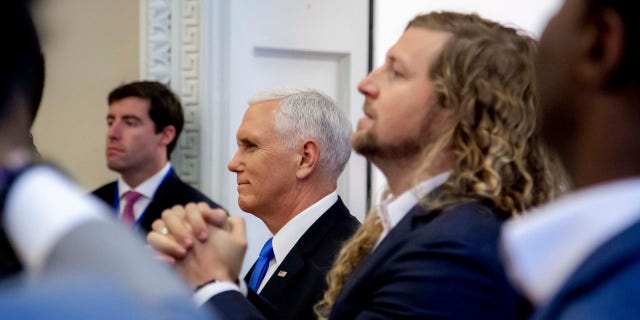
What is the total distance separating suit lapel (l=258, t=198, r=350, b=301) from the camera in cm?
248

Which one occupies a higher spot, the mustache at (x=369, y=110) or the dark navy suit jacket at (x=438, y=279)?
the mustache at (x=369, y=110)

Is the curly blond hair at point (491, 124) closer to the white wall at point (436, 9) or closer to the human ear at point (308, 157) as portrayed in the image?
the human ear at point (308, 157)

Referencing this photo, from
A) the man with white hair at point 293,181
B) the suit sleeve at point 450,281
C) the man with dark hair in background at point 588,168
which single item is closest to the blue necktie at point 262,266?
the man with white hair at point 293,181

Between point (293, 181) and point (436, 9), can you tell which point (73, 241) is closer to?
point (293, 181)

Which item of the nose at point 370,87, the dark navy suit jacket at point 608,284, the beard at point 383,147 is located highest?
the dark navy suit jacket at point 608,284

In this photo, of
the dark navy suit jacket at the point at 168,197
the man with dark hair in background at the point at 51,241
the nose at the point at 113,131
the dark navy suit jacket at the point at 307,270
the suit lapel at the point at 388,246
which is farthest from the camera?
the nose at the point at 113,131

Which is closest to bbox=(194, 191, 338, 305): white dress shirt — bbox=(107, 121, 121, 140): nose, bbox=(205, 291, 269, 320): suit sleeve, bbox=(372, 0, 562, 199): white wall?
bbox=(205, 291, 269, 320): suit sleeve

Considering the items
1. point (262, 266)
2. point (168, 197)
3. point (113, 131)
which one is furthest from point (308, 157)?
point (113, 131)

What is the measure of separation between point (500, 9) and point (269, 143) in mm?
1102

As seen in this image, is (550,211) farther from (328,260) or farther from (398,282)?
(328,260)

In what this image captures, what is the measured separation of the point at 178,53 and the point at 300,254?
1391 mm

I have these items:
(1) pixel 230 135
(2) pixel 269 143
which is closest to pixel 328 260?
(2) pixel 269 143

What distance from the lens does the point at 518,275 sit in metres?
0.99

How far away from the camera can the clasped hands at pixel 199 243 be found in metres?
1.85
